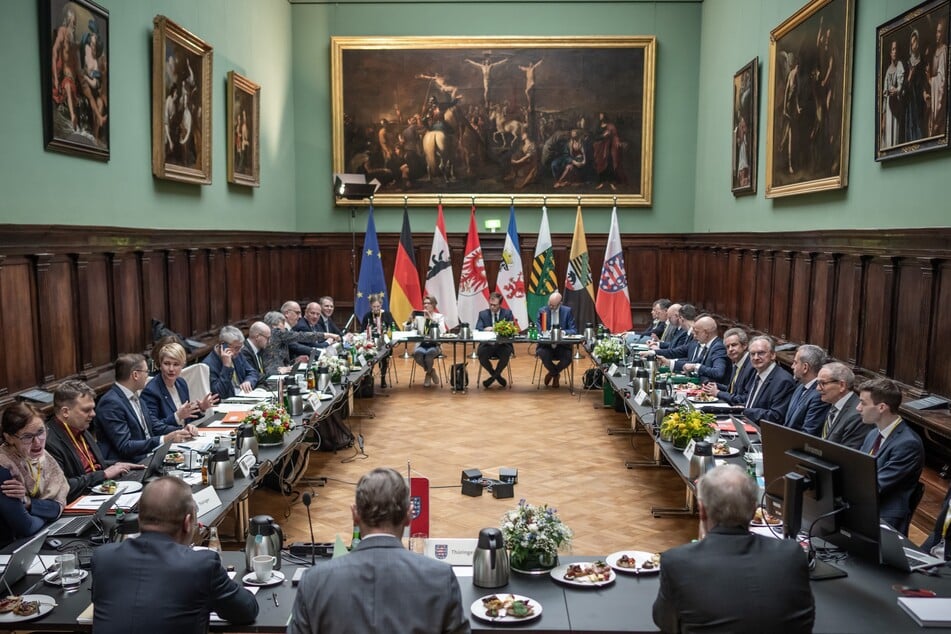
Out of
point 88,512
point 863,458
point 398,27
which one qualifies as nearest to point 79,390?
point 88,512

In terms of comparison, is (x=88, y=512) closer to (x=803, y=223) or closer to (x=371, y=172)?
(x=803, y=223)

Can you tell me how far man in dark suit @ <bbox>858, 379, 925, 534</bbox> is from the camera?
4574 mm

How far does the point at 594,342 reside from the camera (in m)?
11.7

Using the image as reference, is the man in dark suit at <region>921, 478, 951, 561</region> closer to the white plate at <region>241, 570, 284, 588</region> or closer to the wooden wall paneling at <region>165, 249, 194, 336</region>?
the white plate at <region>241, 570, 284, 588</region>

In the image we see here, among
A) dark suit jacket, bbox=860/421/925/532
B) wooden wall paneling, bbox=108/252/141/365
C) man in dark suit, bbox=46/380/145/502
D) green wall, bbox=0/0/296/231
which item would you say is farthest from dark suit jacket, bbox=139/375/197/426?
dark suit jacket, bbox=860/421/925/532

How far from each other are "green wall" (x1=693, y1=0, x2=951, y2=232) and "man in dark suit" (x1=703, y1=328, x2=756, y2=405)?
6.31 feet

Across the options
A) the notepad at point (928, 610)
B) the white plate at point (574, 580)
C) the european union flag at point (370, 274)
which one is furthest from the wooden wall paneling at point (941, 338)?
Result: the european union flag at point (370, 274)

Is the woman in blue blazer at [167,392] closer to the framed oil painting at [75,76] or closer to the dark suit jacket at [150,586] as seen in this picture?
the framed oil painting at [75,76]

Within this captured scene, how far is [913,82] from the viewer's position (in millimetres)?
7453

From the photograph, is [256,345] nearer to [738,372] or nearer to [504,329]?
[504,329]

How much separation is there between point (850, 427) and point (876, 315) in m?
3.12

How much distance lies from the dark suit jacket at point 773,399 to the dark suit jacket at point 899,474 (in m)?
2.56

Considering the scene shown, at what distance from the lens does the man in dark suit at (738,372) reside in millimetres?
8133

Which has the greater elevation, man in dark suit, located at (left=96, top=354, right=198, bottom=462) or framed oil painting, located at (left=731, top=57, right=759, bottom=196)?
framed oil painting, located at (left=731, top=57, right=759, bottom=196)
